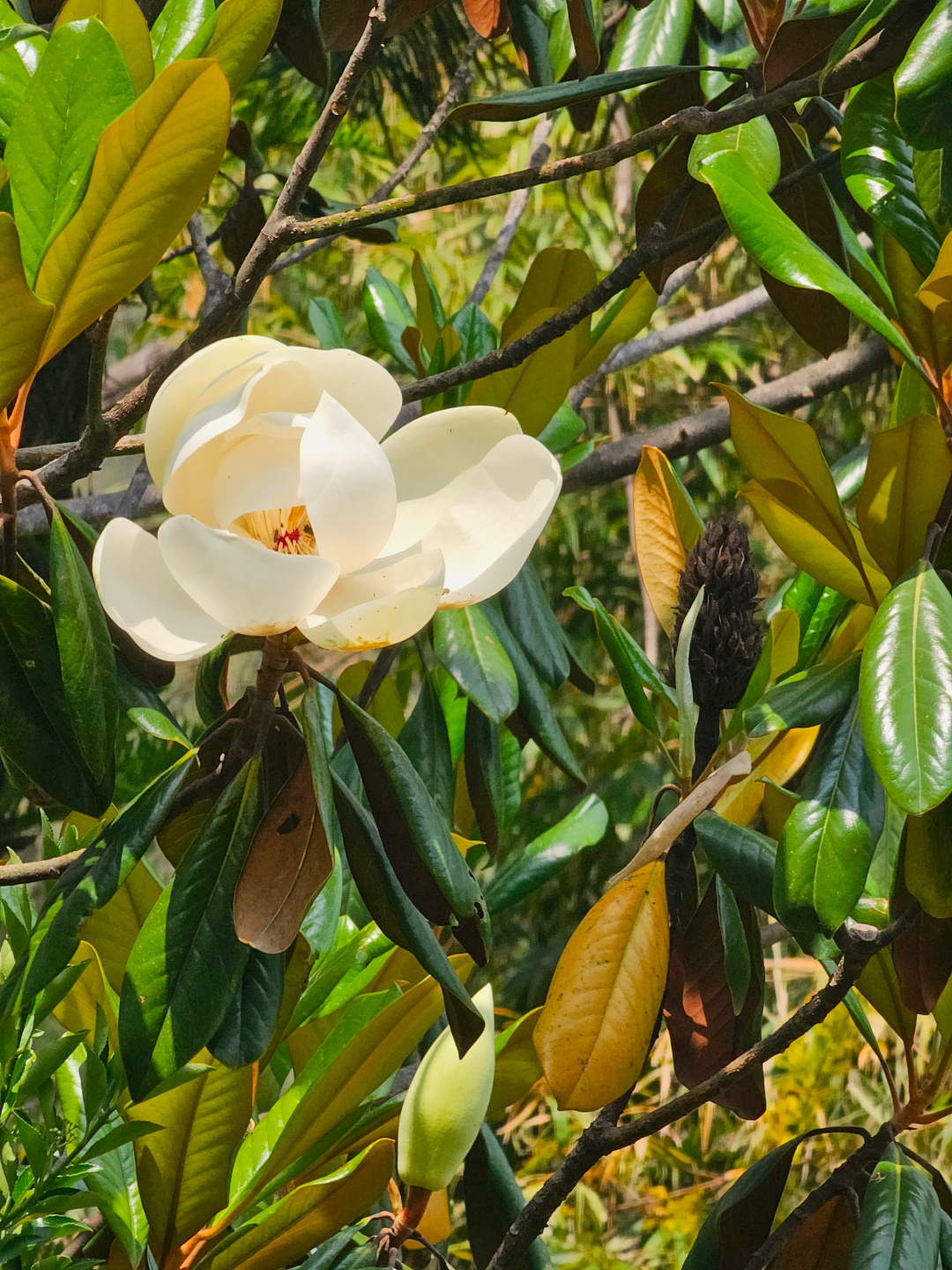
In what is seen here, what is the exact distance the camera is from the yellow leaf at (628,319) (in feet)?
2.87

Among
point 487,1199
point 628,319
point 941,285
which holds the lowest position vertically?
point 487,1199

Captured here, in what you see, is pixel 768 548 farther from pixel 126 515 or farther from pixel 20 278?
pixel 20 278

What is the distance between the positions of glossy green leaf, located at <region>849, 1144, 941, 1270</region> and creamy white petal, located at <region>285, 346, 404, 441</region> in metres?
0.43

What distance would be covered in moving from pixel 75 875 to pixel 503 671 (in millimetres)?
306

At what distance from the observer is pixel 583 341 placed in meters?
0.89

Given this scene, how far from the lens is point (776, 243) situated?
1.63 ft

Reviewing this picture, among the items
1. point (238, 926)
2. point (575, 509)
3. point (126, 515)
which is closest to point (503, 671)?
point (238, 926)

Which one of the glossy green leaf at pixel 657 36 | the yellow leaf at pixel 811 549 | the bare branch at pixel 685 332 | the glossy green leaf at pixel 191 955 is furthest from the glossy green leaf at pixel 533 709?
the bare branch at pixel 685 332

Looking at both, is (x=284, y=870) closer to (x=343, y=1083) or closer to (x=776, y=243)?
(x=343, y=1083)

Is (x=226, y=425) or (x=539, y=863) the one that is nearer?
(x=226, y=425)

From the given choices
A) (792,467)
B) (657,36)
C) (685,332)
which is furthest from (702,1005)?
(685,332)

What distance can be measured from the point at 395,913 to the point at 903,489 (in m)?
0.31

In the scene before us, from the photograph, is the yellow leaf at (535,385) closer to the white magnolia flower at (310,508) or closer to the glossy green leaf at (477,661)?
the glossy green leaf at (477,661)

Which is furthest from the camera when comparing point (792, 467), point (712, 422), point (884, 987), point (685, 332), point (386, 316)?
point (685, 332)
